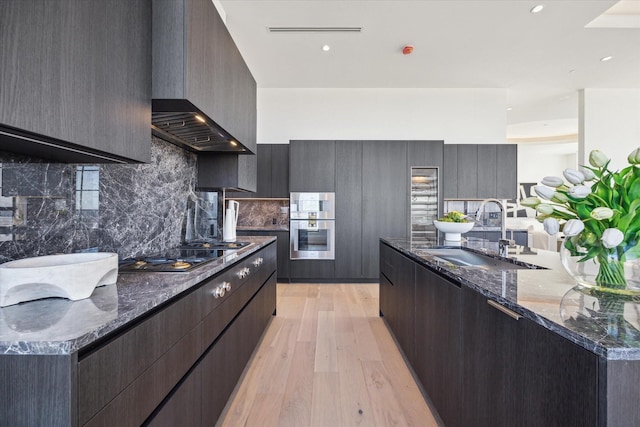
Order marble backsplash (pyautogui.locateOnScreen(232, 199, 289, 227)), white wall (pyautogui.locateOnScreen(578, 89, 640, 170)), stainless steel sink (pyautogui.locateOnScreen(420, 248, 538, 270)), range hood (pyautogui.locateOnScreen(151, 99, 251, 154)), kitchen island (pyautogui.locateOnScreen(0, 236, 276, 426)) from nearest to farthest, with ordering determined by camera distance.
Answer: kitchen island (pyautogui.locateOnScreen(0, 236, 276, 426)), range hood (pyautogui.locateOnScreen(151, 99, 251, 154)), stainless steel sink (pyautogui.locateOnScreen(420, 248, 538, 270)), marble backsplash (pyautogui.locateOnScreen(232, 199, 289, 227)), white wall (pyautogui.locateOnScreen(578, 89, 640, 170))

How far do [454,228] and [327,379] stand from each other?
1.51 meters

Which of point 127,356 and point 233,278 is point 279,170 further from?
point 127,356

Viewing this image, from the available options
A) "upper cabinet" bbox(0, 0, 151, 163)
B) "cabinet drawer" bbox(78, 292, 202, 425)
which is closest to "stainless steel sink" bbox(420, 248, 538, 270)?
Result: "cabinet drawer" bbox(78, 292, 202, 425)

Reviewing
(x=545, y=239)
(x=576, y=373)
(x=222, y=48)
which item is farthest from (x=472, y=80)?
(x=576, y=373)

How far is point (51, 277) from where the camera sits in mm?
844

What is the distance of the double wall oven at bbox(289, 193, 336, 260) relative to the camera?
464 cm

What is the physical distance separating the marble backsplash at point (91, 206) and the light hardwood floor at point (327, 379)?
1139mm

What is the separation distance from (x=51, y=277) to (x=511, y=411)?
56.3 inches

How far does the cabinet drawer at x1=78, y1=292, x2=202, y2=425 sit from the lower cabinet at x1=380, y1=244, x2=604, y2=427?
3.65ft

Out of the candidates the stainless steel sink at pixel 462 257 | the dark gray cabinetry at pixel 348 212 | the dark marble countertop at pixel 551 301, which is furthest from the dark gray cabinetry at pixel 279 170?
the dark marble countertop at pixel 551 301

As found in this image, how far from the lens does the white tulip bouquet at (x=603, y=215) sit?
89 cm

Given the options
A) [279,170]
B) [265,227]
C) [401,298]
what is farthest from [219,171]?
[265,227]

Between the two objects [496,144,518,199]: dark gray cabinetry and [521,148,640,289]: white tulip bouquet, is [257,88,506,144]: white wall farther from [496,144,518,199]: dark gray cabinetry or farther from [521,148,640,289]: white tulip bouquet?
[521,148,640,289]: white tulip bouquet

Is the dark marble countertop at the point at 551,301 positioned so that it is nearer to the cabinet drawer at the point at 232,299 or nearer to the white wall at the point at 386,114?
the cabinet drawer at the point at 232,299
